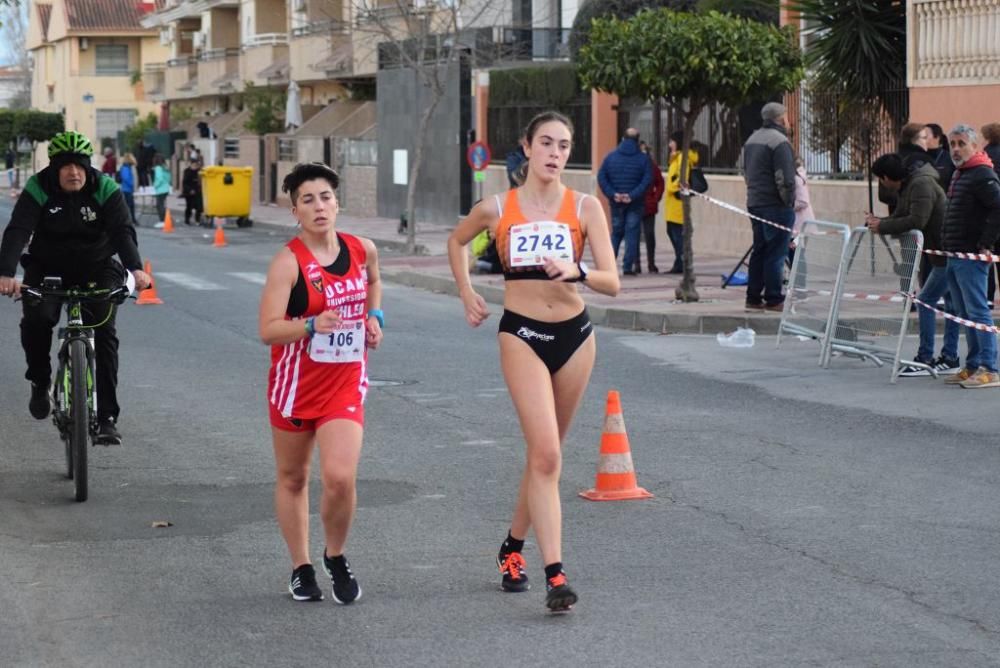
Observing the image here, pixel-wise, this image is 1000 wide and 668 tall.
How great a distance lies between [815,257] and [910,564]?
809 centimetres

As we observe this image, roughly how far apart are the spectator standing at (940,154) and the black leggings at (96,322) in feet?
28.7

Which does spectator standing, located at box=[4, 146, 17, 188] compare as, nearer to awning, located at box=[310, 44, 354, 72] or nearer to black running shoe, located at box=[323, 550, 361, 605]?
awning, located at box=[310, 44, 354, 72]

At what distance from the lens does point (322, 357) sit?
6.54m

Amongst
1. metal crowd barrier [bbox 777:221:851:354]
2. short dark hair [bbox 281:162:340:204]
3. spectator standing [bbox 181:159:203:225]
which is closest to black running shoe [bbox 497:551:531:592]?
short dark hair [bbox 281:162:340:204]

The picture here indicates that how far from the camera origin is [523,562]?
689 cm

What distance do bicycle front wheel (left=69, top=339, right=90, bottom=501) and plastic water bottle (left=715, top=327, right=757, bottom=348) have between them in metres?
8.05

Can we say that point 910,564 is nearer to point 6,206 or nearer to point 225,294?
point 225,294

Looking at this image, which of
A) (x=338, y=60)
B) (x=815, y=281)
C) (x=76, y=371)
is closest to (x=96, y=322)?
(x=76, y=371)

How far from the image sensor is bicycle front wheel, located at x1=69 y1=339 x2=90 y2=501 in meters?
8.72

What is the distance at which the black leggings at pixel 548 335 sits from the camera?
22.0 feet

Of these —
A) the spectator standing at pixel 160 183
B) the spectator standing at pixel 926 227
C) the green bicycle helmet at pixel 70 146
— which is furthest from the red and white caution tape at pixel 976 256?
the spectator standing at pixel 160 183

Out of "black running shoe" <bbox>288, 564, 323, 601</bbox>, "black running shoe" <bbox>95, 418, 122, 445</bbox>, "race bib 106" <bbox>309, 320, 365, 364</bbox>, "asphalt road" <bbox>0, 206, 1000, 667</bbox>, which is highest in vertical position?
"race bib 106" <bbox>309, 320, 365, 364</bbox>

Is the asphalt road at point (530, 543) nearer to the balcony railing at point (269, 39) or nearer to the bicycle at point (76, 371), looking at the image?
the bicycle at point (76, 371)

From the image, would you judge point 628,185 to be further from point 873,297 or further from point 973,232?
point 973,232
